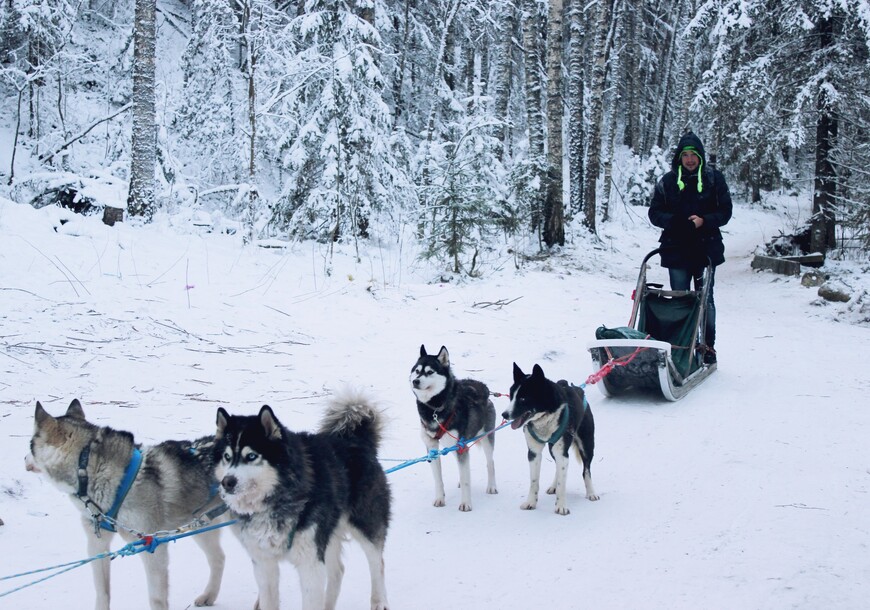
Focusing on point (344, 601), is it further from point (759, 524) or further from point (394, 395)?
point (394, 395)

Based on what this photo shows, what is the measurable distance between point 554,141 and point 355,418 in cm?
1258

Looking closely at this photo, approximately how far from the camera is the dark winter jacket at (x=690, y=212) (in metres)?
7.63

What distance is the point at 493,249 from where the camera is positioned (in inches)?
570

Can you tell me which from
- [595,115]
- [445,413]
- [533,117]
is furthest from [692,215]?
[595,115]

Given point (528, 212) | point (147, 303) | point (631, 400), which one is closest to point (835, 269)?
point (528, 212)

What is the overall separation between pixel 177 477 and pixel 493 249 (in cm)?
1161

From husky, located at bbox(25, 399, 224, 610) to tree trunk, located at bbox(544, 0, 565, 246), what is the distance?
40.4ft

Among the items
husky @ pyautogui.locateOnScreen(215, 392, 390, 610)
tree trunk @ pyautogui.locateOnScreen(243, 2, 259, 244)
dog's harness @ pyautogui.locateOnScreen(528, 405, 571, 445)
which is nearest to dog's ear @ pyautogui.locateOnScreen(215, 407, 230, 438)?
husky @ pyautogui.locateOnScreen(215, 392, 390, 610)

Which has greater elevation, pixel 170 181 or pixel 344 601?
pixel 170 181

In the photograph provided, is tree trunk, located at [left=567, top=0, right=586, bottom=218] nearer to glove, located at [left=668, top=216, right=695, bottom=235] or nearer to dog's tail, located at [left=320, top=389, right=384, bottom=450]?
glove, located at [left=668, top=216, right=695, bottom=235]

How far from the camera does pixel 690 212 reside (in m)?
7.75

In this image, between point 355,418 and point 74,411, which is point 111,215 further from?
point 355,418

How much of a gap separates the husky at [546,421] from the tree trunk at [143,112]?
8.57m

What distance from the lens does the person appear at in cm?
757
